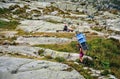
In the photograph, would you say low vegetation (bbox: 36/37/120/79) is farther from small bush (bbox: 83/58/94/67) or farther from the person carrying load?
the person carrying load

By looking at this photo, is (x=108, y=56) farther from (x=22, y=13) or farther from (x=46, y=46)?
(x=22, y=13)

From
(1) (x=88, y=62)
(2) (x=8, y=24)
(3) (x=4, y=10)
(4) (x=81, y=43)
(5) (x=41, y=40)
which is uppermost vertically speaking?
(4) (x=81, y=43)

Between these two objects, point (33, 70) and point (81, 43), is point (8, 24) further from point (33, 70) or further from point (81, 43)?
point (33, 70)

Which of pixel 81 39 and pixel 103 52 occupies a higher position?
pixel 81 39

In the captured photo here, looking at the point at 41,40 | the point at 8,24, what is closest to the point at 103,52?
the point at 41,40

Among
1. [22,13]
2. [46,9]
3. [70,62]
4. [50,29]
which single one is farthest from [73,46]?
[46,9]

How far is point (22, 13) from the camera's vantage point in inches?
3772

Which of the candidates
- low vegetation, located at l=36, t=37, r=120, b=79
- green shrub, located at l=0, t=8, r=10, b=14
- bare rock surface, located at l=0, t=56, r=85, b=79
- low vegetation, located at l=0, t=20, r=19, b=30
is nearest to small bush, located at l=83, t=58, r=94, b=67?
low vegetation, located at l=36, t=37, r=120, b=79

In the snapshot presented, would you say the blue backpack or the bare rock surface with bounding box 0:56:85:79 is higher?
the blue backpack

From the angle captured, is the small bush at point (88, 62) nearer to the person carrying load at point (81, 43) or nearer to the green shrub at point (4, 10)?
the person carrying load at point (81, 43)

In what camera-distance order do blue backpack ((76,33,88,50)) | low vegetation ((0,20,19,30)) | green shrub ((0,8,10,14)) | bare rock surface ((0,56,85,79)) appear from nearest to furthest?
bare rock surface ((0,56,85,79)) < blue backpack ((76,33,88,50)) < low vegetation ((0,20,19,30)) < green shrub ((0,8,10,14))

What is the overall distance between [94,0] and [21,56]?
166377 millimetres

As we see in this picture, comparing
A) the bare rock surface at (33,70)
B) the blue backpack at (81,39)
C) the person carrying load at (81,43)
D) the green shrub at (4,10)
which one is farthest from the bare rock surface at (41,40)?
the green shrub at (4,10)

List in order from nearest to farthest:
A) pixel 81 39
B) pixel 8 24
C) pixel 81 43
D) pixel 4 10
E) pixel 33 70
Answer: pixel 33 70, pixel 81 39, pixel 81 43, pixel 8 24, pixel 4 10
